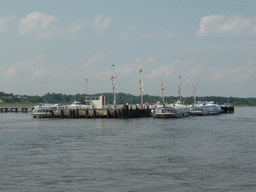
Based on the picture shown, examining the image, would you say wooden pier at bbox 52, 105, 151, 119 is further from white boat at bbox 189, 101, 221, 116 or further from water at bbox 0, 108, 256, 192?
water at bbox 0, 108, 256, 192

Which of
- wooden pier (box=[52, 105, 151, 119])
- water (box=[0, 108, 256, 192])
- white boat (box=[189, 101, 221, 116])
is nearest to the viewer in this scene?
water (box=[0, 108, 256, 192])

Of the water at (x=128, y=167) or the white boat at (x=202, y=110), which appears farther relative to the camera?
the white boat at (x=202, y=110)

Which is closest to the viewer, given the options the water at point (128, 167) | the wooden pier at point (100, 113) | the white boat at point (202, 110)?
the water at point (128, 167)

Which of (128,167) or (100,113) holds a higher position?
(100,113)

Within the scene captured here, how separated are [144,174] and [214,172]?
5083 millimetres

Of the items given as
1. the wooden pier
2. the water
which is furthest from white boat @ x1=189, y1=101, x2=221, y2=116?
the water

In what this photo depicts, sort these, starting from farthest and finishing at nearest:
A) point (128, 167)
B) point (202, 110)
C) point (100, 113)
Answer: point (202, 110)
point (100, 113)
point (128, 167)

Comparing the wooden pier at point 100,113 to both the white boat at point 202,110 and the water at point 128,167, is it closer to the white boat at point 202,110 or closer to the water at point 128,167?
the white boat at point 202,110

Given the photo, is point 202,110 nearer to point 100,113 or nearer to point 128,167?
point 100,113

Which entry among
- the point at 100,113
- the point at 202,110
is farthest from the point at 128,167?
the point at 202,110

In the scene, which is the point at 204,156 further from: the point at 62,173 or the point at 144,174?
the point at 62,173

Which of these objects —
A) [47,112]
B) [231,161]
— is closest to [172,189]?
[231,161]

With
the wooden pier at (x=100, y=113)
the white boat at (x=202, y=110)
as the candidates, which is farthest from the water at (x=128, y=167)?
the white boat at (x=202, y=110)

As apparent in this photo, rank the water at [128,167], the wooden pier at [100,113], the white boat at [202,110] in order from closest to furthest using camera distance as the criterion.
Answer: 1. the water at [128,167]
2. the wooden pier at [100,113]
3. the white boat at [202,110]
